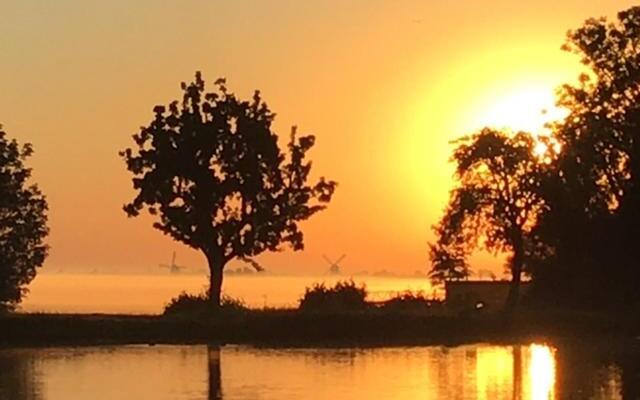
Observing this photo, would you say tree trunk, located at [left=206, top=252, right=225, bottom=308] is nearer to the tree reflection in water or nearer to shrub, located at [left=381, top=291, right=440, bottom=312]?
shrub, located at [left=381, top=291, right=440, bottom=312]

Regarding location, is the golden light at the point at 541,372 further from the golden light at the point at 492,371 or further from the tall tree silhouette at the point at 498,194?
the tall tree silhouette at the point at 498,194

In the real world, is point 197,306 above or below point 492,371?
above

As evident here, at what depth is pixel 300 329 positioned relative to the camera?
77.3 m

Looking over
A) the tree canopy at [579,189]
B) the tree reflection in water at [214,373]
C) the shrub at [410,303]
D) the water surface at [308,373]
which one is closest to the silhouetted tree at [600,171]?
the tree canopy at [579,189]

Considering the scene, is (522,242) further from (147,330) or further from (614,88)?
(147,330)

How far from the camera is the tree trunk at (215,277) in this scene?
84.8 m

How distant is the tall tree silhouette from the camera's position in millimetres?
99188

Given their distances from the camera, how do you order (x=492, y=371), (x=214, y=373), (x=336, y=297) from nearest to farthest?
(x=214, y=373)
(x=492, y=371)
(x=336, y=297)

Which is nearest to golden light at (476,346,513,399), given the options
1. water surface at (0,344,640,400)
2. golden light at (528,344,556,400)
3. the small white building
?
water surface at (0,344,640,400)

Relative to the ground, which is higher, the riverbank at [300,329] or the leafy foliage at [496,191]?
the leafy foliage at [496,191]

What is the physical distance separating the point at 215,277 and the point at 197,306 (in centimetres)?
378

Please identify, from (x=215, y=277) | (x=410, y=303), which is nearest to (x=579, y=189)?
(x=410, y=303)

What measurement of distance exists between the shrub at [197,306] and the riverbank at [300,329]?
1.50 meters

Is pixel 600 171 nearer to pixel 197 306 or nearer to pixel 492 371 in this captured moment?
pixel 197 306
